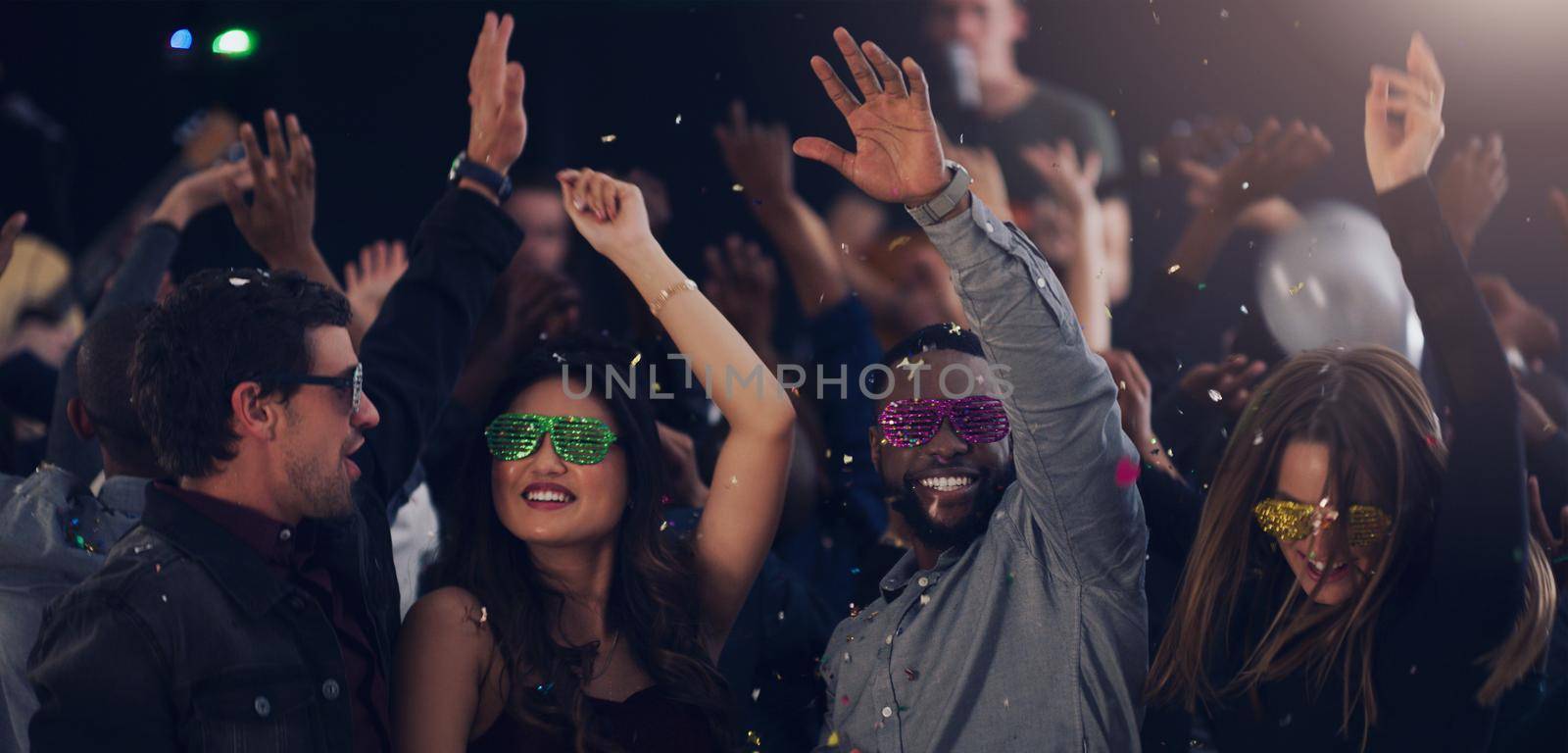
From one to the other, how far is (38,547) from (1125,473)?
5.82 feet

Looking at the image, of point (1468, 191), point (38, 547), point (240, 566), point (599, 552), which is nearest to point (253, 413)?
point (240, 566)

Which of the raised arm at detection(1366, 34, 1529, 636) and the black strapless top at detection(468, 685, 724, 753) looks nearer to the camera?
the raised arm at detection(1366, 34, 1529, 636)

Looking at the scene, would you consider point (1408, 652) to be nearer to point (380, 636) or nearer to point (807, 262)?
point (380, 636)

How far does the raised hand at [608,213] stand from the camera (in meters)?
2.40

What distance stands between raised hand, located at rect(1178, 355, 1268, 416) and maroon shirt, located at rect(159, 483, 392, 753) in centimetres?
193

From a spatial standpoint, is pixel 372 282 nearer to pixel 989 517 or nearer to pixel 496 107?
pixel 496 107

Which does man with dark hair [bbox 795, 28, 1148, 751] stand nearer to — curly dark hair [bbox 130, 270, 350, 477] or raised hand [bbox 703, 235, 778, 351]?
curly dark hair [bbox 130, 270, 350, 477]

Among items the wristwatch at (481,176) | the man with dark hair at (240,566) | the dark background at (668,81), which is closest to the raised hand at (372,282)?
the wristwatch at (481,176)

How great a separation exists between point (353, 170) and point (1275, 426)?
11.4 ft

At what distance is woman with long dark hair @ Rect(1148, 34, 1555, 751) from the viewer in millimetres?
1995

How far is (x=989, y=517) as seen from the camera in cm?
232

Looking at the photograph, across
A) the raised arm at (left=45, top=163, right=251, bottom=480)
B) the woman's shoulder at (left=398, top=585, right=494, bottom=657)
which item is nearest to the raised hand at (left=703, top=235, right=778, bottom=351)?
the raised arm at (left=45, top=163, right=251, bottom=480)

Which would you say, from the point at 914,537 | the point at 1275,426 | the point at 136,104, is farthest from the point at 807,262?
the point at 136,104

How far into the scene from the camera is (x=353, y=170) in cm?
464
